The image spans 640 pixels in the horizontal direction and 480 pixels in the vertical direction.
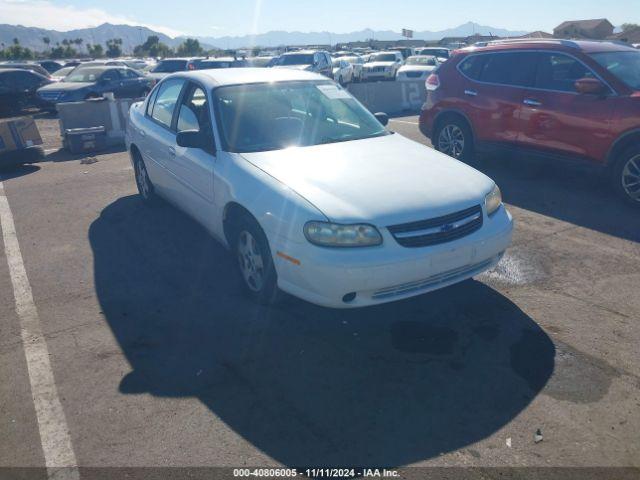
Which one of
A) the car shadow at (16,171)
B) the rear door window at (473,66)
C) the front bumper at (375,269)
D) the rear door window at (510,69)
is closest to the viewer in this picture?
the front bumper at (375,269)

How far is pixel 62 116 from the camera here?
11.1 metres

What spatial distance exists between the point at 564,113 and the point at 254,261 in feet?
15.7

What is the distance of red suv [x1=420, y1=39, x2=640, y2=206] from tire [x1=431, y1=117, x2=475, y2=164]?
15 millimetres

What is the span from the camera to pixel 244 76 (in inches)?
206

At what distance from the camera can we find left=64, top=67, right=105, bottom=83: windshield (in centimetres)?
1689

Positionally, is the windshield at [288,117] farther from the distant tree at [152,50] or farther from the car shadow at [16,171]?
the distant tree at [152,50]

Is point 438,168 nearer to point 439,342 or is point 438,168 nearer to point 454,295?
point 454,295

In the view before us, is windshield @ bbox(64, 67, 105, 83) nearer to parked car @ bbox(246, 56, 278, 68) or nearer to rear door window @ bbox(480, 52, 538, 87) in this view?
parked car @ bbox(246, 56, 278, 68)

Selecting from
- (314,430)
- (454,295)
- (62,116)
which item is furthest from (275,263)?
(62,116)

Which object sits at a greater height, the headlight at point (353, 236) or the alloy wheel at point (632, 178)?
the headlight at point (353, 236)

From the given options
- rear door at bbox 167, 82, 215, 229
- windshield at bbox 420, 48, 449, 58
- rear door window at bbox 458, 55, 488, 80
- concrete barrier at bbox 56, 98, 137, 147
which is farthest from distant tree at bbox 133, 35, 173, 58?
rear door at bbox 167, 82, 215, 229

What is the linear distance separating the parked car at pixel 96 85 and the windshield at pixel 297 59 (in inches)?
221

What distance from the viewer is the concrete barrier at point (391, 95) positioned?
15133 mm

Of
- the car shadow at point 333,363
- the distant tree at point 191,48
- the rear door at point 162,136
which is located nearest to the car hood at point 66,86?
the rear door at point 162,136
